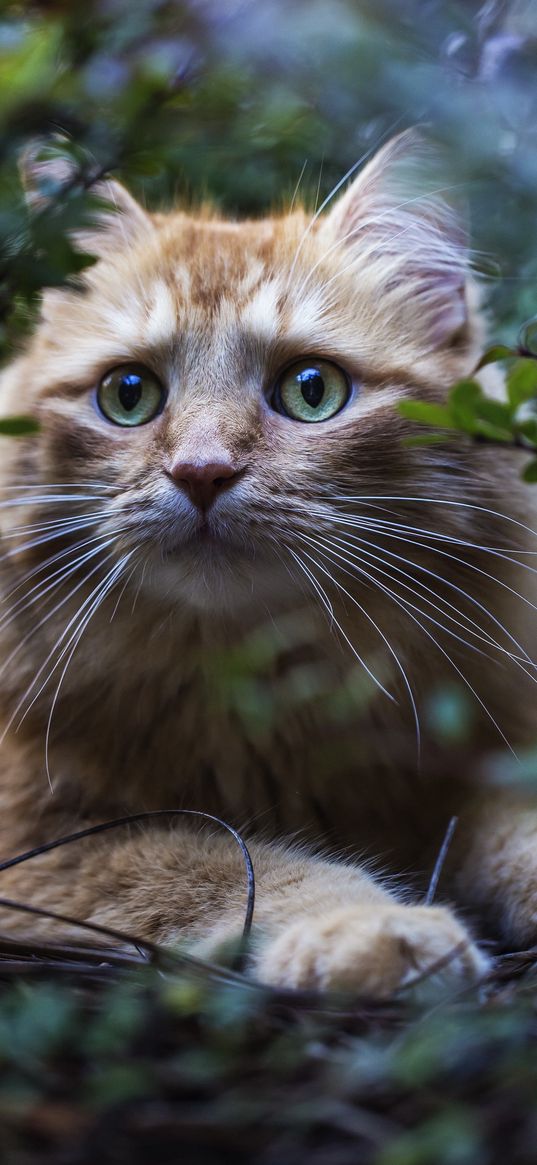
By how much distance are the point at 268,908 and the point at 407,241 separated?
1523 mm

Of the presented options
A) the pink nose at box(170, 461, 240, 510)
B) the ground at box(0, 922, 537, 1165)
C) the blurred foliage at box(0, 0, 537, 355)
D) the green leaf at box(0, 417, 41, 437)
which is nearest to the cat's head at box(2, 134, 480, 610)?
the pink nose at box(170, 461, 240, 510)

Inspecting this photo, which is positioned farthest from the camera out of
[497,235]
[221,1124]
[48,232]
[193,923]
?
[497,235]

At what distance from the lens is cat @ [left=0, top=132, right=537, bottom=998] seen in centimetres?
180

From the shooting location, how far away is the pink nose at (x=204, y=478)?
171 cm

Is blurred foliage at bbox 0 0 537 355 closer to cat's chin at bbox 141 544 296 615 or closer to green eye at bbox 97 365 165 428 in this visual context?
green eye at bbox 97 365 165 428

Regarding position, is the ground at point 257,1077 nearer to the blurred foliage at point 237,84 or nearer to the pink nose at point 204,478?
the pink nose at point 204,478

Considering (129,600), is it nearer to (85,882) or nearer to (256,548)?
(256,548)

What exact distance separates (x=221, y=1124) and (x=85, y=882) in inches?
40.1

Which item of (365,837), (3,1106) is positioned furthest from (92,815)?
(3,1106)

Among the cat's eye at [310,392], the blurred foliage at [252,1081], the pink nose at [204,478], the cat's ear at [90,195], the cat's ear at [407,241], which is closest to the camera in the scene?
the blurred foliage at [252,1081]

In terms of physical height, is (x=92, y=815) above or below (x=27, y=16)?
below

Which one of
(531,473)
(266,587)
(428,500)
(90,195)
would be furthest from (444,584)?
(90,195)

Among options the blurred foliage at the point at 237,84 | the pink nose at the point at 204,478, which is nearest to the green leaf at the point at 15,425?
the blurred foliage at the point at 237,84

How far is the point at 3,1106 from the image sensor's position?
90 cm
